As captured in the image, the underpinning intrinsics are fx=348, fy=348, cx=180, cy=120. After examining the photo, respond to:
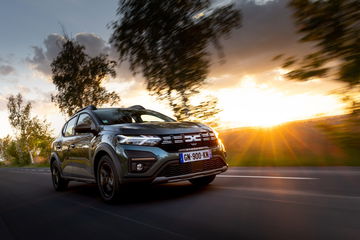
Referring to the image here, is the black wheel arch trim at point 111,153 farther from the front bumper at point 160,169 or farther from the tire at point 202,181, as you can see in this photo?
the tire at point 202,181

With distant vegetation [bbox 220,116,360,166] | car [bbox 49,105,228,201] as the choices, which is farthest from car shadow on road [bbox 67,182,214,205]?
distant vegetation [bbox 220,116,360,166]

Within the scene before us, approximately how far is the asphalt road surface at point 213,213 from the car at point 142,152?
367mm

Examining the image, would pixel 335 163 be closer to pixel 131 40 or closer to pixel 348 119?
pixel 131 40

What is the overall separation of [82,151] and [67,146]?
1.05 m

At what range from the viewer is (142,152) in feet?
15.7

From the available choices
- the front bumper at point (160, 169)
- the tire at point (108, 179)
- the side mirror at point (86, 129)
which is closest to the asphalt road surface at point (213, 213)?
the tire at point (108, 179)

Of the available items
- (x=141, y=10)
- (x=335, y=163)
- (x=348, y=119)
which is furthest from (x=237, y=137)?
(x=348, y=119)

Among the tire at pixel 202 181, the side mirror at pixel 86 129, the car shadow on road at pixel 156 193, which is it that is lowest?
the car shadow on road at pixel 156 193

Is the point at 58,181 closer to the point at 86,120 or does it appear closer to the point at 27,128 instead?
the point at 86,120

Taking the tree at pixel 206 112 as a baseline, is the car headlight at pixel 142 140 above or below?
below

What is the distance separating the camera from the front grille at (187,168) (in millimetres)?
4828

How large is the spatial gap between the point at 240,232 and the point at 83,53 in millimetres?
29478

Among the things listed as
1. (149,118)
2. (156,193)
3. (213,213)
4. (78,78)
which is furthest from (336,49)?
(78,78)

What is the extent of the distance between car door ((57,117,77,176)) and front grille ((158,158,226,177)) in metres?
2.71
